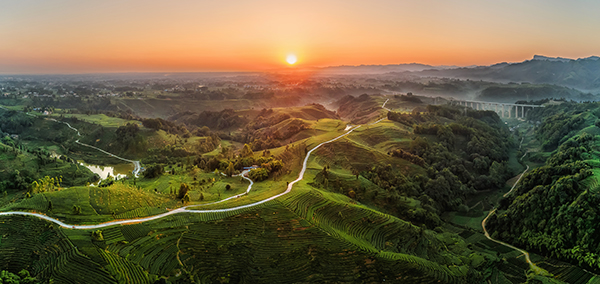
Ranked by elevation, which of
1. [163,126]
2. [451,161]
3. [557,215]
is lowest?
[557,215]

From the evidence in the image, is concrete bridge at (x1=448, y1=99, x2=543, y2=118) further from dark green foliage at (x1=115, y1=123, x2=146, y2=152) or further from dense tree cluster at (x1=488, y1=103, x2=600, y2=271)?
dark green foliage at (x1=115, y1=123, x2=146, y2=152)

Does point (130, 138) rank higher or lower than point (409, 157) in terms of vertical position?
A: higher

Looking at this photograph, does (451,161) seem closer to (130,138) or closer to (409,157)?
(409,157)

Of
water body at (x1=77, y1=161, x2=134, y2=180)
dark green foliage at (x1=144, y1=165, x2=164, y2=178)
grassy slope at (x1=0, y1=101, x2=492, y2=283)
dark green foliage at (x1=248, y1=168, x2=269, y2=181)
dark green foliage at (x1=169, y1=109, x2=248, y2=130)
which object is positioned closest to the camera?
grassy slope at (x1=0, y1=101, x2=492, y2=283)

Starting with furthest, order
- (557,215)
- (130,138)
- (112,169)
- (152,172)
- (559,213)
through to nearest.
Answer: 1. (130,138)
2. (112,169)
3. (152,172)
4. (557,215)
5. (559,213)

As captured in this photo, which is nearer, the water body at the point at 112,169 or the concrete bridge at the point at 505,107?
the water body at the point at 112,169

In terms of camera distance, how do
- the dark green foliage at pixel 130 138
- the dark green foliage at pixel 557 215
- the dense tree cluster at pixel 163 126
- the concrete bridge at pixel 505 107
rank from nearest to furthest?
1. the dark green foliage at pixel 557 215
2. the dark green foliage at pixel 130 138
3. the dense tree cluster at pixel 163 126
4. the concrete bridge at pixel 505 107

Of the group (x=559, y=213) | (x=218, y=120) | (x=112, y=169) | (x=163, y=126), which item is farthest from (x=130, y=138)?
(x=559, y=213)

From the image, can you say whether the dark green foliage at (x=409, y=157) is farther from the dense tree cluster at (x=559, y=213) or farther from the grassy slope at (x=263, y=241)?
the grassy slope at (x=263, y=241)

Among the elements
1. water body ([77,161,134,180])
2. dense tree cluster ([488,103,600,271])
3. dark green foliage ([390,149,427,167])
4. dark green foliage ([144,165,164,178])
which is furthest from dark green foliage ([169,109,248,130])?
dense tree cluster ([488,103,600,271])

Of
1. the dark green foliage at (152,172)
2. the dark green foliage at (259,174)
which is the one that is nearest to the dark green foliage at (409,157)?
the dark green foliage at (259,174)

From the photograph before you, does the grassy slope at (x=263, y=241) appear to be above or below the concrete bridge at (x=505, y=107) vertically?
below
